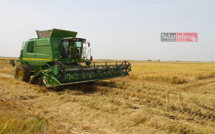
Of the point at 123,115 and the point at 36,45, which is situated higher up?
the point at 36,45

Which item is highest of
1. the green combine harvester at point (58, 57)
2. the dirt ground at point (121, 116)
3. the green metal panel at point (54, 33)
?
the green metal panel at point (54, 33)

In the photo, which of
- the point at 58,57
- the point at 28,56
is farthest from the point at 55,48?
the point at 28,56

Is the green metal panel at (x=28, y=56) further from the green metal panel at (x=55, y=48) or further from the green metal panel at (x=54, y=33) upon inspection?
the green metal panel at (x=55, y=48)

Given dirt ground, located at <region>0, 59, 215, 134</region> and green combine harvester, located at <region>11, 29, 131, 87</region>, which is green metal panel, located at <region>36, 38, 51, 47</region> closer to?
green combine harvester, located at <region>11, 29, 131, 87</region>

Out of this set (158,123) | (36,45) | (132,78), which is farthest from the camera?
(132,78)

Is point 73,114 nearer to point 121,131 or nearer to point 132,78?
point 121,131

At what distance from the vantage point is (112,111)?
178 inches

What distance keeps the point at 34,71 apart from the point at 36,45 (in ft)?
4.92

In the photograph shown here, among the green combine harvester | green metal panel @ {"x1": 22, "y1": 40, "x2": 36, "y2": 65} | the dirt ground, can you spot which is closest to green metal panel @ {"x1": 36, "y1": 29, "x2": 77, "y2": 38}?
the green combine harvester

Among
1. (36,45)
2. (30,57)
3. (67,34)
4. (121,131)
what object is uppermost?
(67,34)

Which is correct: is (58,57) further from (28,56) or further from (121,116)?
(121,116)

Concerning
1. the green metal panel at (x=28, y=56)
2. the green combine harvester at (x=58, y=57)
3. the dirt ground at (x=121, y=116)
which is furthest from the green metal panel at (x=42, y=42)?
the dirt ground at (x=121, y=116)

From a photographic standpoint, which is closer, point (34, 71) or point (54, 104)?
point (54, 104)

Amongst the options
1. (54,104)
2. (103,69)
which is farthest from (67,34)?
(54,104)
